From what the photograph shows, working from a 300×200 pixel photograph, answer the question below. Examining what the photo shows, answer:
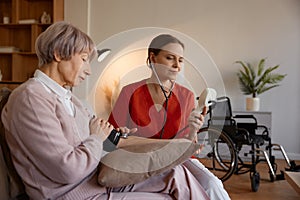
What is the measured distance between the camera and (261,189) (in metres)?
2.87

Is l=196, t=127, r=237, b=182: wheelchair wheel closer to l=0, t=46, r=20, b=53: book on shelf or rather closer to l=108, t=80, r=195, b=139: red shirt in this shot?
l=108, t=80, r=195, b=139: red shirt

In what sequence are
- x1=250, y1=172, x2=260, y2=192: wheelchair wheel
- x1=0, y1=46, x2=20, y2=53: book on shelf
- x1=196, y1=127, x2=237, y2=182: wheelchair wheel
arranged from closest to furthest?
x1=196, y1=127, x2=237, y2=182: wheelchair wheel < x1=250, y1=172, x2=260, y2=192: wheelchair wheel < x1=0, y1=46, x2=20, y2=53: book on shelf

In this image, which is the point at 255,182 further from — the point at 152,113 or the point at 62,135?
the point at 62,135

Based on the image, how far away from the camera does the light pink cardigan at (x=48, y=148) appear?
0.90 meters


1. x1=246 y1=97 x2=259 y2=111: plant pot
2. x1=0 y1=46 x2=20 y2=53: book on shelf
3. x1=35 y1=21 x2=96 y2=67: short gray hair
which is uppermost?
x1=0 y1=46 x2=20 y2=53: book on shelf

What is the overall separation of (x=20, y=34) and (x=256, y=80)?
3158mm

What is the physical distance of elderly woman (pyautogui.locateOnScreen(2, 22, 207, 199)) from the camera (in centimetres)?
90

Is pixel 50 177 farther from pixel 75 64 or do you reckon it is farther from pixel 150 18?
pixel 150 18

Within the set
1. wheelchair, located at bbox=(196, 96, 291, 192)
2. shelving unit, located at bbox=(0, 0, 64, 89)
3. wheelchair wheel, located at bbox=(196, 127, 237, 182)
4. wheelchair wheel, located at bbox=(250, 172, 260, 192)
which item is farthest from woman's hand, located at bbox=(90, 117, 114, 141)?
shelving unit, located at bbox=(0, 0, 64, 89)

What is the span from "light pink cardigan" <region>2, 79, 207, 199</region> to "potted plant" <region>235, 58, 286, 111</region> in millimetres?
3322

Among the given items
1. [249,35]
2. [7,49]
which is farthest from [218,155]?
[7,49]

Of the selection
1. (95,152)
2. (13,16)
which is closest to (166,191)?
(95,152)

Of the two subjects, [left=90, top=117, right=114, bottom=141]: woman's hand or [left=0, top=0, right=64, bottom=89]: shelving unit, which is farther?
A: [left=0, top=0, right=64, bottom=89]: shelving unit

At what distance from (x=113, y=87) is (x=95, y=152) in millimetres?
305
